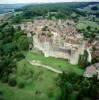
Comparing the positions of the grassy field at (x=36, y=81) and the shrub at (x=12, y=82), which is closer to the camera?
the grassy field at (x=36, y=81)

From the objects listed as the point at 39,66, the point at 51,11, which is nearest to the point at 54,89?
the point at 39,66

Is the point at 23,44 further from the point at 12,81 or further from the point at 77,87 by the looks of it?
the point at 77,87

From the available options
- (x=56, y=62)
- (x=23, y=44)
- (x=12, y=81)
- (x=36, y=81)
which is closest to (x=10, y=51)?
(x=23, y=44)

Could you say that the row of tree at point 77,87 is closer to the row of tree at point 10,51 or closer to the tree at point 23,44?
the row of tree at point 10,51

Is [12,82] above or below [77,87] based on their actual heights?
below

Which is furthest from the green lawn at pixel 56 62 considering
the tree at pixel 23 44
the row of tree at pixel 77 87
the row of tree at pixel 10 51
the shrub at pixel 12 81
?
the shrub at pixel 12 81

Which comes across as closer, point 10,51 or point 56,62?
point 56,62

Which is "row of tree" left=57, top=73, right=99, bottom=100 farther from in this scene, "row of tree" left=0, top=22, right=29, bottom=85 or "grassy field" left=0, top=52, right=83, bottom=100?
"row of tree" left=0, top=22, right=29, bottom=85

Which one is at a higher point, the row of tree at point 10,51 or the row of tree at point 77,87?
the row of tree at point 77,87

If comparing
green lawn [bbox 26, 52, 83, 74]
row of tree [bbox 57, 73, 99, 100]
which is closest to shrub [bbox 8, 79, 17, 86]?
row of tree [bbox 57, 73, 99, 100]
